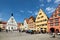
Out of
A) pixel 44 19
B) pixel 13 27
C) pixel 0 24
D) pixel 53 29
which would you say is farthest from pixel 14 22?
pixel 53 29

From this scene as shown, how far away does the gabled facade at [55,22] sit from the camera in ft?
120

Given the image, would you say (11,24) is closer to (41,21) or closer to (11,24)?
(11,24)

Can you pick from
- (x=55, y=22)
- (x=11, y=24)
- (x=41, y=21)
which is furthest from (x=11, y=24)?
(x=55, y=22)

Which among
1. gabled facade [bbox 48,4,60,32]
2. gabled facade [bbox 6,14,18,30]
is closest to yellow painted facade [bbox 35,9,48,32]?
gabled facade [bbox 48,4,60,32]

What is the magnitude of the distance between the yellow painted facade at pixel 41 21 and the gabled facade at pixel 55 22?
2.51 m

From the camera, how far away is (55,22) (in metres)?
37.3

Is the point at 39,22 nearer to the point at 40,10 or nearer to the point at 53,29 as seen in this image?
the point at 40,10

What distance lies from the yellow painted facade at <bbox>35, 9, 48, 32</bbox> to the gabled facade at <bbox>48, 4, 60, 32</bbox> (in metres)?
2.51

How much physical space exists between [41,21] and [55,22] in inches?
340

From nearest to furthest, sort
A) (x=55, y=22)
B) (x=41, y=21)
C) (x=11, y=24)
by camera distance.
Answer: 1. (x=55, y=22)
2. (x=41, y=21)
3. (x=11, y=24)

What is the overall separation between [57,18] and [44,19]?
6971 millimetres

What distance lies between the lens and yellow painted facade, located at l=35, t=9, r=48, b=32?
139ft

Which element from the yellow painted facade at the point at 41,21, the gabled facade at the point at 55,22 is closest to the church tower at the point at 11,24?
the yellow painted facade at the point at 41,21

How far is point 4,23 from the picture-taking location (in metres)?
66.9
